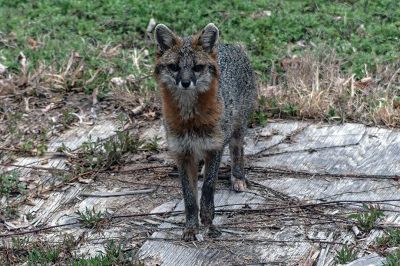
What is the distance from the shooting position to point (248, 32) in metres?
11.3

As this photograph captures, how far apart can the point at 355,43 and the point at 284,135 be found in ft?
8.09

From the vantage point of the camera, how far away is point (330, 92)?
9.62 meters

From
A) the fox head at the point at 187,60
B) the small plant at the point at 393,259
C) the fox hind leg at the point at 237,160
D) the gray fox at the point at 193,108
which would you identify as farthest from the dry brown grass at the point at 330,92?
the small plant at the point at 393,259

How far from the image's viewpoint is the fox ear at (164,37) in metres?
7.09

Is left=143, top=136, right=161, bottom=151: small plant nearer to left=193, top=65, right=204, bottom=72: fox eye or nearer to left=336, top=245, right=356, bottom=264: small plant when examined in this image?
left=193, top=65, right=204, bottom=72: fox eye

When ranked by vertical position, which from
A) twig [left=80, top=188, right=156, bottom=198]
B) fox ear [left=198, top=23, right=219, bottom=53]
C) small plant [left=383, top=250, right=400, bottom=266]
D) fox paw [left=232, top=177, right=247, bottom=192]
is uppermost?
fox ear [left=198, top=23, right=219, bottom=53]

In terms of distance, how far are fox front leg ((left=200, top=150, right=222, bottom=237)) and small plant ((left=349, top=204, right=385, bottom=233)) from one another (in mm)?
1104

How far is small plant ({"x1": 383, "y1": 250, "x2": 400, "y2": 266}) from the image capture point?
600 centimetres

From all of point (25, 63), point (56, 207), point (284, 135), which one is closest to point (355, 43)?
point (284, 135)

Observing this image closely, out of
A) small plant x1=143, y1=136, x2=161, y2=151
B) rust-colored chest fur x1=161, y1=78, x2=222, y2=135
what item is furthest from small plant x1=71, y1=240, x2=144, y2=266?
small plant x1=143, y1=136, x2=161, y2=151

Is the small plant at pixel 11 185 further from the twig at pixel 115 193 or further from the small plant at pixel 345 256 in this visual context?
the small plant at pixel 345 256

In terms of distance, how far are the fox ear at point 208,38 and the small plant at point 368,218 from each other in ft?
5.76

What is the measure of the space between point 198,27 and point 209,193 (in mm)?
4616

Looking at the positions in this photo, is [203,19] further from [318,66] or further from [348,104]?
[348,104]
